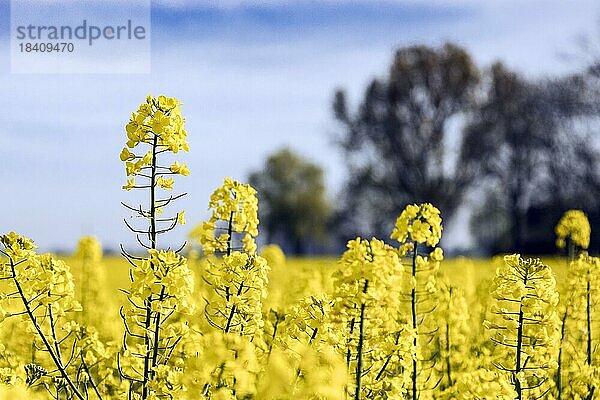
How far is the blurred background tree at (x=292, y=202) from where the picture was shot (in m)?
50.2

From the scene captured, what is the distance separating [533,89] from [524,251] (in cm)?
634

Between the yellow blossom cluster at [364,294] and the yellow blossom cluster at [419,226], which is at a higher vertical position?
the yellow blossom cluster at [419,226]

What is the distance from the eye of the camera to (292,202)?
51.1 m

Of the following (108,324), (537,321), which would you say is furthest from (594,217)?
(537,321)

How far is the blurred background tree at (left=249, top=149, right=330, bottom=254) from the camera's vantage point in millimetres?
50156

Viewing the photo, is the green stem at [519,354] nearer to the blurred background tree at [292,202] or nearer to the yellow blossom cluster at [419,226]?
the yellow blossom cluster at [419,226]

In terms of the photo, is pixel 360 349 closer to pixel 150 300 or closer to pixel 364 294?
pixel 364 294

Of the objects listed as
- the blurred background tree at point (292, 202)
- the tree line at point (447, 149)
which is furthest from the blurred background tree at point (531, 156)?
the blurred background tree at point (292, 202)

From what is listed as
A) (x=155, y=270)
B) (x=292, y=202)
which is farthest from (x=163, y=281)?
(x=292, y=202)

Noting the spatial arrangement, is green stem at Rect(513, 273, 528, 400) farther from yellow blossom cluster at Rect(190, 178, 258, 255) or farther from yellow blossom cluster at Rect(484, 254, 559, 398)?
yellow blossom cluster at Rect(190, 178, 258, 255)

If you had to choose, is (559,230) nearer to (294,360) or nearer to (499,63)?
(294,360)

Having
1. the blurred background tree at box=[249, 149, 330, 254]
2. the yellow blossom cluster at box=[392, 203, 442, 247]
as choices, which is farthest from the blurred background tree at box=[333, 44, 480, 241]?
the yellow blossom cluster at box=[392, 203, 442, 247]

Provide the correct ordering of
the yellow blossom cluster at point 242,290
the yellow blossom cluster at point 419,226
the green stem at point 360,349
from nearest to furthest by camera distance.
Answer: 1. the green stem at point 360,349
2. the yellow blossom cluster at point 242,290
3. the yellow blossom cluster at point 419,226

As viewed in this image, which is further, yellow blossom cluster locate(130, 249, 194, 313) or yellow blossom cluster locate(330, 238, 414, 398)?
yellow blossom cluster locate(130, 249, 194, 313)
